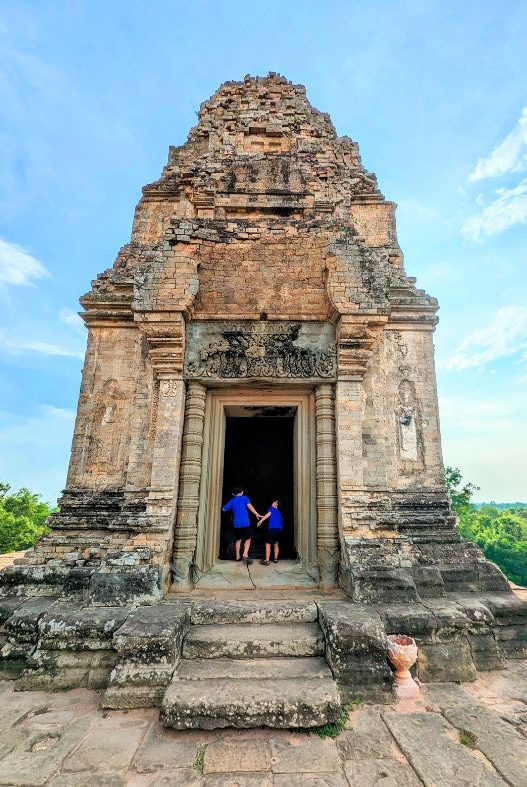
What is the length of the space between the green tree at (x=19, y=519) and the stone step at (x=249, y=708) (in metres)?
20.2

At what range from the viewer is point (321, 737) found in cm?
315

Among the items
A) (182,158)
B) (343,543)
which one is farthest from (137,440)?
(182,158)

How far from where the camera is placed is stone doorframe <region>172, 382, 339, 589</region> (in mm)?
5840

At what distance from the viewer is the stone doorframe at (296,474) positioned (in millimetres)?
5840

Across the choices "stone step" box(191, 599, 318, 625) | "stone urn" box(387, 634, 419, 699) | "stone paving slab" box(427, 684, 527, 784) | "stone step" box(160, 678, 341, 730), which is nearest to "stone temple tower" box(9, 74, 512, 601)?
"stone step" box(191, 599, 318, 625)

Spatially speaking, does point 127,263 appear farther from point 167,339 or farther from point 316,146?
point 316,146

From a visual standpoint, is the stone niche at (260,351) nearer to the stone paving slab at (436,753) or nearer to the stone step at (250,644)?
the stone step at (250,644)

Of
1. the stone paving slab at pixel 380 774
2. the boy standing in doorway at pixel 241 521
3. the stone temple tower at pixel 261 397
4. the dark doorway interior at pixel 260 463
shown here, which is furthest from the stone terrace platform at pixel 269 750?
the dark doorway interior at pixel 260 463

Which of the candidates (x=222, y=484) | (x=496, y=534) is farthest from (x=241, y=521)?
(x=496, y=534)

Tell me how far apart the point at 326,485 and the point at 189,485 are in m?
2.18

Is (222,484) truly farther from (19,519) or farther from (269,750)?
(19,519)

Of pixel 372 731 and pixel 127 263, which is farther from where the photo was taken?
pixel 127 263

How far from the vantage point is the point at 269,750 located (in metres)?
3.01

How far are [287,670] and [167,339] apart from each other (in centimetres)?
467
